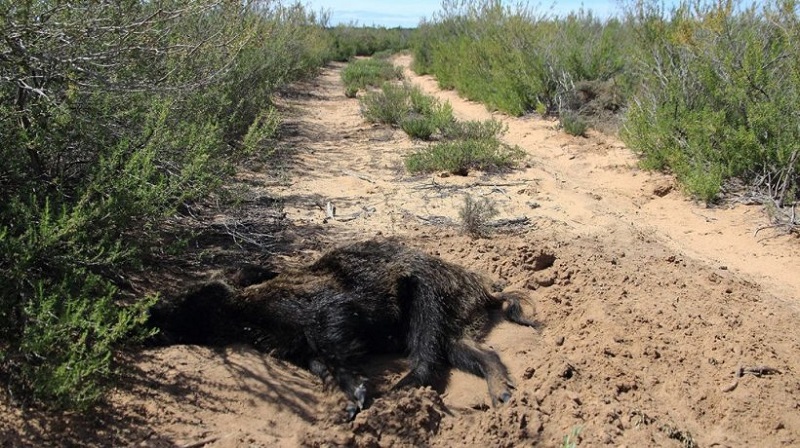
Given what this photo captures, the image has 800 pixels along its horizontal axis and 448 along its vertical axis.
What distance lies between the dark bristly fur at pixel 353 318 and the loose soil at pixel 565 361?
0.12 meters

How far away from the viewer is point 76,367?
2639mm

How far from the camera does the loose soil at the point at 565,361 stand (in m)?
3.09

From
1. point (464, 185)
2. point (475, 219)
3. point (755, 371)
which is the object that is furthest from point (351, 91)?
point (755, 371)

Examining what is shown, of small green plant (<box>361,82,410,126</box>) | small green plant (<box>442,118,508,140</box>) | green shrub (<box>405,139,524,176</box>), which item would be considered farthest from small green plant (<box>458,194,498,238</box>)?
small green plant (<box>361,82,410,126</box>)

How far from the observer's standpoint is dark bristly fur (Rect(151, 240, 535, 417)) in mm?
3631

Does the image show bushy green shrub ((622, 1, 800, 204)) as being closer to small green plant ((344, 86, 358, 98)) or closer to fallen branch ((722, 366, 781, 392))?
fallen branch ((722, 366, 781, 392))

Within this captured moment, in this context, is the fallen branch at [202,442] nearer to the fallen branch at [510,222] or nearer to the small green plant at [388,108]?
the fallen branch at [510,222]

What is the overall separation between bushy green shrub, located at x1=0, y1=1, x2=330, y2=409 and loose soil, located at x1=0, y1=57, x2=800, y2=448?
33 cm

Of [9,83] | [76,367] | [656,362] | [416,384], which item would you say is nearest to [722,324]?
[656,362]

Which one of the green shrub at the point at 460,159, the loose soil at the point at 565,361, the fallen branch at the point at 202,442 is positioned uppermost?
the green shrub at the point at 460,159

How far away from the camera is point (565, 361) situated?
3.63m

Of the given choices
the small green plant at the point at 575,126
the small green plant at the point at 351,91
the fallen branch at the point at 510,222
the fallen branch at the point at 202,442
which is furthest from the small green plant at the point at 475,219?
the small green plant at the point at 351,91

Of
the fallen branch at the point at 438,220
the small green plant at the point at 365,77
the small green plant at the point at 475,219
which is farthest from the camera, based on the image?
the small green plant at the point at 365,77

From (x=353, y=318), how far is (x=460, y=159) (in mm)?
4396
